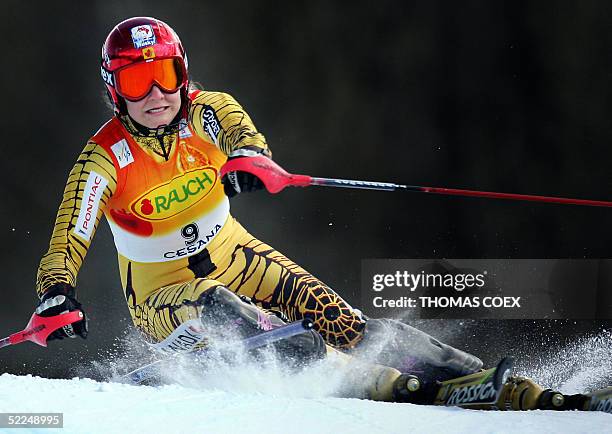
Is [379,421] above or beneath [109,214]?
beneath

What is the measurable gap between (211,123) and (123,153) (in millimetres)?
285

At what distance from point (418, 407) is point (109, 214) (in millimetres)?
1118

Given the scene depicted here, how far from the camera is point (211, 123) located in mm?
2705

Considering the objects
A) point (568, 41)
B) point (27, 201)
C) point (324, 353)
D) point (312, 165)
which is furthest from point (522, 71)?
point (27, 201)

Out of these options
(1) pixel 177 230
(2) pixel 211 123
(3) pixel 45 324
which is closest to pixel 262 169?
(2) pixel 211 123

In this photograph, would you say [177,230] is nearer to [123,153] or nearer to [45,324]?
[123,153]

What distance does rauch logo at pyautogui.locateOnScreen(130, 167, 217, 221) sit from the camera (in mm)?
2691

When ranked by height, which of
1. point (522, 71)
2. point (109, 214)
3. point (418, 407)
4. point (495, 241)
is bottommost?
point (418, 407)

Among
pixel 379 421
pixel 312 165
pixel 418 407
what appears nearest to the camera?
pixel 379 421

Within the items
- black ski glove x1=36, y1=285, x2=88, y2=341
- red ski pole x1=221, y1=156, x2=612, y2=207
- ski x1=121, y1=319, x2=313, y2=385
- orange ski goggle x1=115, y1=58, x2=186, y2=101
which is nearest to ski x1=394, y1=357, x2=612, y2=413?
ski x1=121, y1=319, x2=313, y2=385

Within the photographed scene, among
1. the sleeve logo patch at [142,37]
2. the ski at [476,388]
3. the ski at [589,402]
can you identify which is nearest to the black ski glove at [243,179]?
the sleeve logo patch at [142,37]

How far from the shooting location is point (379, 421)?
8.11 ft

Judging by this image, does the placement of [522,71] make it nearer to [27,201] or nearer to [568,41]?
[568,41]

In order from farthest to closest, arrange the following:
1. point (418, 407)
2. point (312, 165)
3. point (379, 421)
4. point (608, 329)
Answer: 1. point (608, 329)
2. point (312, 165)
3. point (418, 407)
4. point (379, 421)
